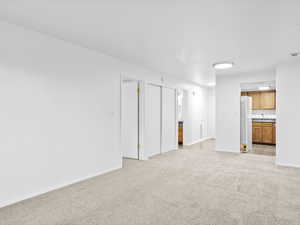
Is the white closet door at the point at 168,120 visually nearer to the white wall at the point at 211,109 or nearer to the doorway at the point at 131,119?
the doorway at the point at 131,119

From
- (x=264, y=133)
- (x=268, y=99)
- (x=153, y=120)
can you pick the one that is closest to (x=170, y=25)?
(x=153, y=120)

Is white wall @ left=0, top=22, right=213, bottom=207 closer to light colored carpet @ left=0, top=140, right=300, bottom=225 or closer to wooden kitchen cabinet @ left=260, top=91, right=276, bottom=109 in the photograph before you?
light colored carpet @ left=0, top=140, right=300, bottom=225

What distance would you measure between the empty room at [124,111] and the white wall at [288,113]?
0.07 ft

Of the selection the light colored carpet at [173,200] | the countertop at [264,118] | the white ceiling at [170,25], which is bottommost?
the light colored carpet at [173,200]

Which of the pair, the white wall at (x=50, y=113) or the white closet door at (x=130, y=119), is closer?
the white wall at (x=50, y=113)

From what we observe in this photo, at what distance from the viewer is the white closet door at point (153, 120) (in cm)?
552

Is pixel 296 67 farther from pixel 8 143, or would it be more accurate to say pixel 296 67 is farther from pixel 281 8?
pixel 8 143

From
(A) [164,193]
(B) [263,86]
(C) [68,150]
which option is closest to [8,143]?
(C) [68,150]

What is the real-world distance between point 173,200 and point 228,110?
4.34 m

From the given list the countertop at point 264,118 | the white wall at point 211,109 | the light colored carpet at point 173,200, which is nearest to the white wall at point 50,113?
the light colored carpet at point 173,200

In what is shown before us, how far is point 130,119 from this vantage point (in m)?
5.45

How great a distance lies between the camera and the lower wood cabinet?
7659 millimetres

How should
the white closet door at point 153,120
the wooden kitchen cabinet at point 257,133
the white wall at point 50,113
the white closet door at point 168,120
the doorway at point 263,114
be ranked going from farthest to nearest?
the wooden kitchen cabinet at point 257,133 < the doorway at point 263,114 < the white closet door at point 168,120 < the white closet door at point 153,120 < the white wall at point 50,113

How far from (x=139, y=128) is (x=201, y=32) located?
114 inches
